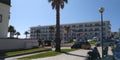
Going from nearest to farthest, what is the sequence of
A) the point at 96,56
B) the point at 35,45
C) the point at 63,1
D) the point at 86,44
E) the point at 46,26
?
1. the point at 96,56
2. the point at 63,1
3. the point at 35,45
4. the point at 86,44
5. the point at 46,26

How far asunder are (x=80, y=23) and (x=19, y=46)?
354ft

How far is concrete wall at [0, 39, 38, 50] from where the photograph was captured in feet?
98.6

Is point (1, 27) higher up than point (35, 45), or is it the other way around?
point (1, 27)

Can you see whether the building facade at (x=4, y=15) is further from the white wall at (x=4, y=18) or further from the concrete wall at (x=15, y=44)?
the concrete wall at (x=15, y=44)

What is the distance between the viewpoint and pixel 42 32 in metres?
162

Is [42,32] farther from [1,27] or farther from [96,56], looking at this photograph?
[96,56]

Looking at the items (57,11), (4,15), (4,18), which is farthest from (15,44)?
(57,11)

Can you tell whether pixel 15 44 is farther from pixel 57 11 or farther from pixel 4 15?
pixel 57 11

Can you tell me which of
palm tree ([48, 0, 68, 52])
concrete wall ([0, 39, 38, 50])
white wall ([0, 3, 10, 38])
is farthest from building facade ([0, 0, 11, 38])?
palm tree ([48, 0, 68, 52])

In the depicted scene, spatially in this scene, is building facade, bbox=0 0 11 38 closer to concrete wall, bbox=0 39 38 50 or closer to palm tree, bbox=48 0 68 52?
concrete wall, bbox=0 39 38 50

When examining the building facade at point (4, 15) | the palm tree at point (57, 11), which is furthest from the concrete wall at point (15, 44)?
the palm tree at point (57, 11)

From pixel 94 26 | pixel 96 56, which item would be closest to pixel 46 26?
pixel 94 26

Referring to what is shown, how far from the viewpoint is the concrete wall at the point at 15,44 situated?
3005cm

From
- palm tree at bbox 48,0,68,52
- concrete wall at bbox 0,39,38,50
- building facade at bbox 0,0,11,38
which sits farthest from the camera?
palm tree at bbox 48,0,68,52
